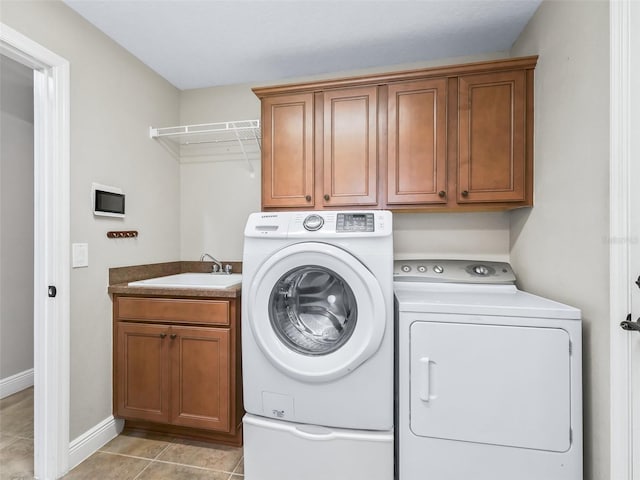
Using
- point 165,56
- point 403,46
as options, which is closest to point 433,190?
point 403,46

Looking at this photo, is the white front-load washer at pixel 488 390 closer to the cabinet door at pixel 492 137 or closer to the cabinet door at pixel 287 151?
the cabinet door at pixel 492 137

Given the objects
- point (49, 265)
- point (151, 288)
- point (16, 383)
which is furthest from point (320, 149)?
point (16, 383)

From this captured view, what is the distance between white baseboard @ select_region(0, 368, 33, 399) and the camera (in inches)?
90.8

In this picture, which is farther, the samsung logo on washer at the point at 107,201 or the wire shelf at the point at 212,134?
the wire shelf at the point at 212,134

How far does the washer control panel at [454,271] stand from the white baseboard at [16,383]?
298 cm

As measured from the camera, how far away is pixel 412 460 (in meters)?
1.32

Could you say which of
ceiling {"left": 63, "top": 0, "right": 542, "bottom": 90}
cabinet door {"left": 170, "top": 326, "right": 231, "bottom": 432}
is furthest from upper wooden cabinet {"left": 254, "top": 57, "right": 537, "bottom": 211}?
cabinet door {"left": 170, "top": 326, "right": 231, "bottom": 432}

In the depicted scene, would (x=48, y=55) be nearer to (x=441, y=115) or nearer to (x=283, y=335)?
(x=283, y=335)

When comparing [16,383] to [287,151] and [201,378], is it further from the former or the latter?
[287,151]

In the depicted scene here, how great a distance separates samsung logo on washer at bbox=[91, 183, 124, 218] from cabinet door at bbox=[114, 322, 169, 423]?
67cm

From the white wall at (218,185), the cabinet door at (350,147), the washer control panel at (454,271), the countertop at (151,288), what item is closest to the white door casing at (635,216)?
the washer control panel at (454,271)

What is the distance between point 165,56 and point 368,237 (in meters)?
1.89

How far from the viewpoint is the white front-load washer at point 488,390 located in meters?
1.18

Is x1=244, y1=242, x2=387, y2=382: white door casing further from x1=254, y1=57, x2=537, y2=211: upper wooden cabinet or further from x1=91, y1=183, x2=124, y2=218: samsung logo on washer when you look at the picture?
x1=91, y1=183, x2=124, y2=218: samsung logo on washer
